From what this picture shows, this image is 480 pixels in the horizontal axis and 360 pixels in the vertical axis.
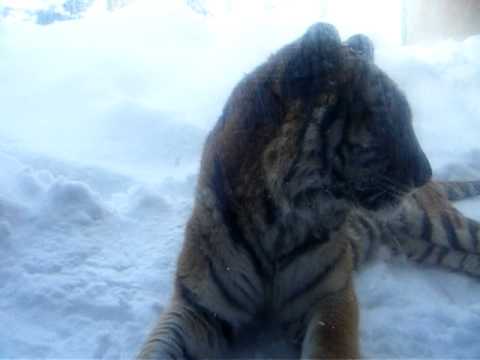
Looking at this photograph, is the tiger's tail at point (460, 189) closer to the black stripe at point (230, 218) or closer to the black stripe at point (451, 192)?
the black stripe at point (451, 192)

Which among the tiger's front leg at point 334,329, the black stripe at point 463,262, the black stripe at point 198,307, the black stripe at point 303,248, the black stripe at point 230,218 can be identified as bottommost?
the black stripe at point 463,262

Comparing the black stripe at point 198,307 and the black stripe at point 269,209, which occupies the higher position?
the black stripe at point 269,209

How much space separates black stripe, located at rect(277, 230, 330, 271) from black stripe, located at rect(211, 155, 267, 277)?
2.5 inches

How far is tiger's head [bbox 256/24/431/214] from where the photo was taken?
1.35 m

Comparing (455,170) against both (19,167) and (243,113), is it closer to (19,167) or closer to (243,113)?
(243,113)

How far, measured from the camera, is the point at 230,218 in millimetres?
1447

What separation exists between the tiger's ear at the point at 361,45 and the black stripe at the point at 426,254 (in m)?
0.88

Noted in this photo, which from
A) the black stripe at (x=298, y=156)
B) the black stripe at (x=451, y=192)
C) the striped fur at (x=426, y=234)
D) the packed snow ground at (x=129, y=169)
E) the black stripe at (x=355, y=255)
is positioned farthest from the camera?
the black stripe at (x=451, y=192)

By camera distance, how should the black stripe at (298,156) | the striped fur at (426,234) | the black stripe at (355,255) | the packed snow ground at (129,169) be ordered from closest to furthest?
the black stripe at (298,156) < the packed snow ground at (129,169) < the black stripe at (355,255) < the striped fur at (426,234)

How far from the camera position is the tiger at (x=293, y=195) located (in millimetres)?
1365

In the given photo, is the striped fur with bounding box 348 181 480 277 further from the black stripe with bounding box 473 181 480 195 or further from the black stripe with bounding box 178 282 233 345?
the black stripe with bounding box 178 282 233 345

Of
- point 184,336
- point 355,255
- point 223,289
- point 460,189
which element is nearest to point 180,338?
point 184,336

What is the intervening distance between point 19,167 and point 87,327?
1.18 metres

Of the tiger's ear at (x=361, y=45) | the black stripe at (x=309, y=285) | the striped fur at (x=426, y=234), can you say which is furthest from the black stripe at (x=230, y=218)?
the striped fur at (x=426, y=234)
